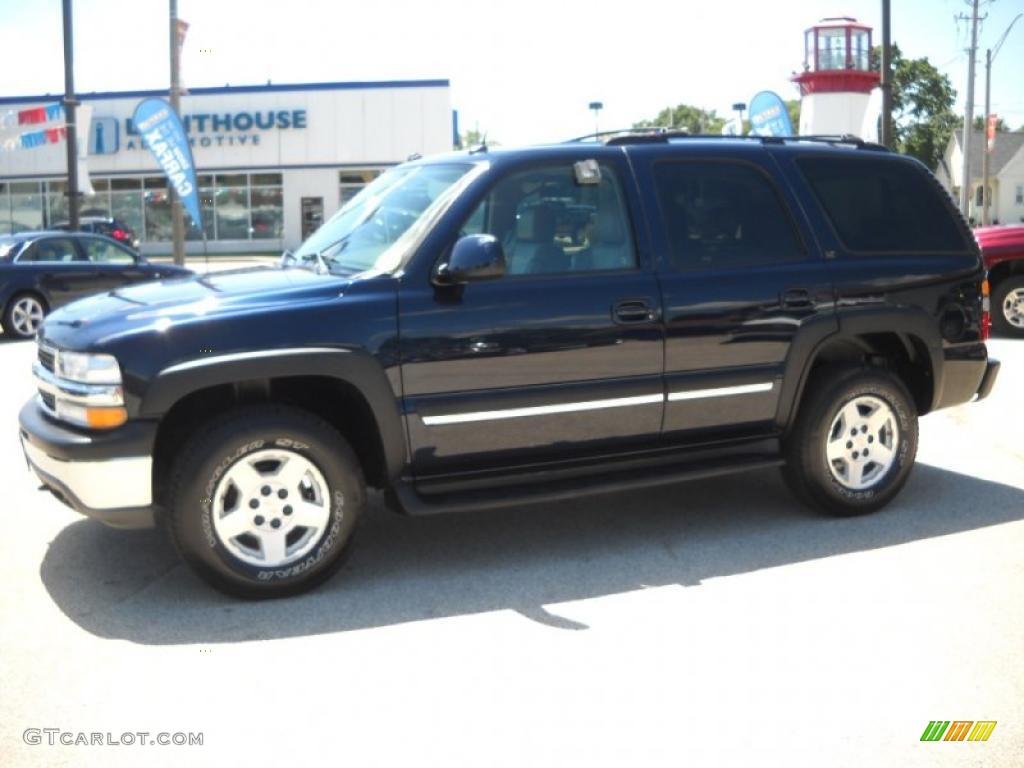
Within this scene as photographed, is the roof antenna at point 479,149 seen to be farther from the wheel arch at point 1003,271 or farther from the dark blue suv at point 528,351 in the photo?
the wheel arch at point 1003,271

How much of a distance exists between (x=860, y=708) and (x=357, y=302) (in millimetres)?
2498

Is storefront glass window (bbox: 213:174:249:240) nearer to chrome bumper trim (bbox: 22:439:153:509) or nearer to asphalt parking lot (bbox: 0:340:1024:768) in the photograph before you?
asphalt parking lot (bbox: 0:340:1024:768)

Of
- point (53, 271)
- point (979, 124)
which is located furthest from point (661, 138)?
point (979, 124)

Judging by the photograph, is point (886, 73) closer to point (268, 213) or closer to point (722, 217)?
point (722, 217)

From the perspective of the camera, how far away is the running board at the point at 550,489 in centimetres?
499

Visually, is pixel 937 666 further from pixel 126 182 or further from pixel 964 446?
pixel 126 182

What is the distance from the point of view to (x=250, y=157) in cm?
4553

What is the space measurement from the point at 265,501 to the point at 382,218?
1.52 metres

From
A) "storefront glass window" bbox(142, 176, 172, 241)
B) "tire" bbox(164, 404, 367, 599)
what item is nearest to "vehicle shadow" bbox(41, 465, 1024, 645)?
"tire" bbox(164, 404, 367, 599)

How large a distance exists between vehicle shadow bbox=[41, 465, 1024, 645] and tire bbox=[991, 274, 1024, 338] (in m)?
8.08

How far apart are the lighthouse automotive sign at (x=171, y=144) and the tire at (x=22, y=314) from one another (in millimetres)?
7645

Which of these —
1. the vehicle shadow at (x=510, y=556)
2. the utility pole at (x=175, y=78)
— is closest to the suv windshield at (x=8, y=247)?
the utility pole at (x=175, y=78)

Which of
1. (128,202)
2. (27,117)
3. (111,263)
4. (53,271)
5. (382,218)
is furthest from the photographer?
(128,202)
